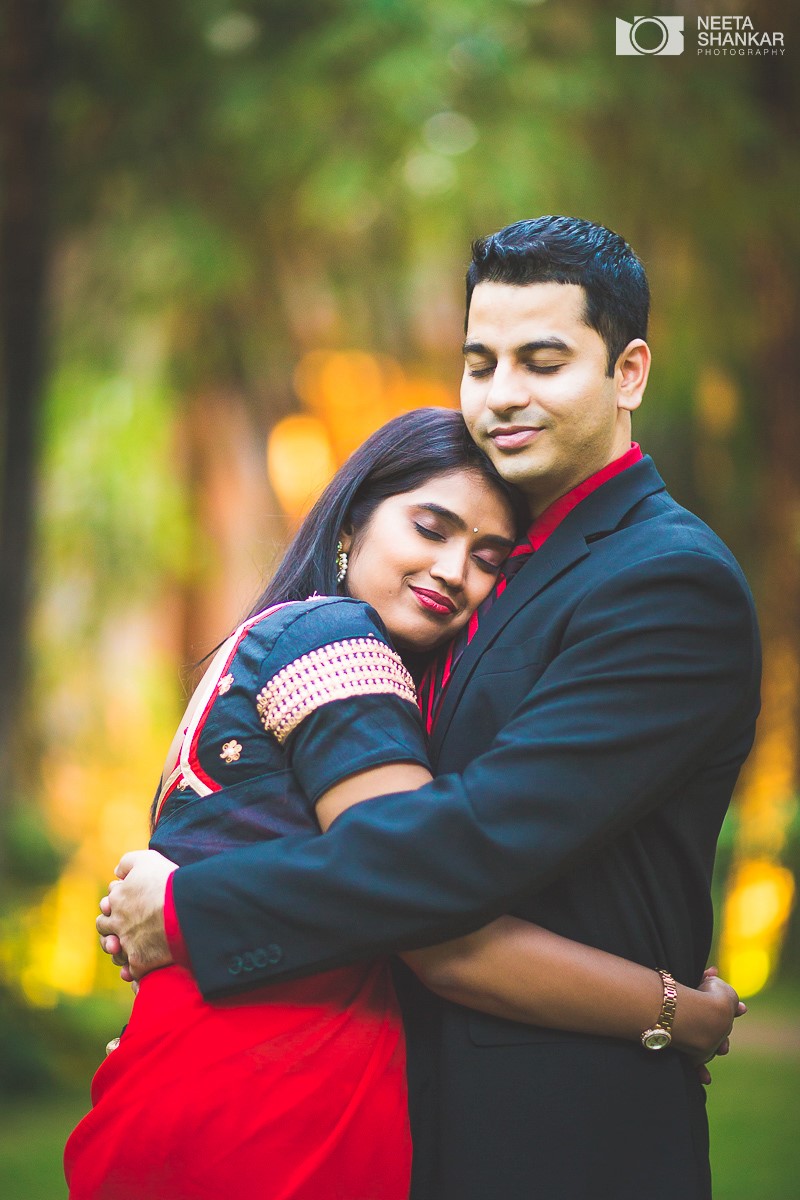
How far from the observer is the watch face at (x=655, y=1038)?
5.62ft

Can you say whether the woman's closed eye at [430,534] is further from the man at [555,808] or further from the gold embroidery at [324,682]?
the gold embroidery at [324,682]

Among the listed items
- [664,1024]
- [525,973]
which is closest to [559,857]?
[525,973]

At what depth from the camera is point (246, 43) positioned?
480 cm

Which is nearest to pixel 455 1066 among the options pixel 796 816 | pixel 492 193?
pixel 492 193

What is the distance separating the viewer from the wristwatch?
1.71m

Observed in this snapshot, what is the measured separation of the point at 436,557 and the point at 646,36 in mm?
3551

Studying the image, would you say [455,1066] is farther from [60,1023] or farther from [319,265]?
[319,265]

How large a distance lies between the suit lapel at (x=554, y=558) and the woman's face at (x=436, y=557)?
0.32 feet

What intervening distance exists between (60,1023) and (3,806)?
108cm

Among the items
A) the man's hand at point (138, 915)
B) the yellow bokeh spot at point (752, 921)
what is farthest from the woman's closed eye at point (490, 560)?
the yellow bokeh spot at point (752, 921)

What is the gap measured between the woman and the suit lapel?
12cm

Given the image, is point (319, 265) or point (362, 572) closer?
point (362, 572)

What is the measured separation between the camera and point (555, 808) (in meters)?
1.60

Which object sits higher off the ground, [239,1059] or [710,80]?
[710,80]
